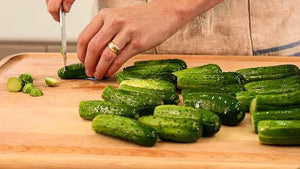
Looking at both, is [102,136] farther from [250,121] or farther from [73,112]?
[250,121]

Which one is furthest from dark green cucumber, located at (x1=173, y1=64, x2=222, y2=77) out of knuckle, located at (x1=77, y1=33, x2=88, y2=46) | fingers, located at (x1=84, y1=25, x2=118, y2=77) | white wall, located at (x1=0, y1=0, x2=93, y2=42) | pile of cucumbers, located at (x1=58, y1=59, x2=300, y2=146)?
white wall, located at (x1=0, y1=0, x2=93, y2=42)

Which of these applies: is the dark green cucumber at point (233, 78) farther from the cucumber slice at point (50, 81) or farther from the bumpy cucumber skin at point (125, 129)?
the cucumber slice at point (50, 81)

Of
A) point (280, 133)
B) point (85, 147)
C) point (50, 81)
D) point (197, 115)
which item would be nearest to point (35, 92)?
point (50, 81)

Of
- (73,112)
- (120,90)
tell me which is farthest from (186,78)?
(73,112)

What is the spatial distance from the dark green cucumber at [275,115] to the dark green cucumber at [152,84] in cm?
54

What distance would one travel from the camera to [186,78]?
122 inches

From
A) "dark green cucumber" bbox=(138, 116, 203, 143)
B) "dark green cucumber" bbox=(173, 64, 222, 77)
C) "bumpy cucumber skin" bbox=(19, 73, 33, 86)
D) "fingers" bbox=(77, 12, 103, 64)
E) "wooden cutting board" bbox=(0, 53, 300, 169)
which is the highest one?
"fingers" bbox=(77, 12, 103, 64)

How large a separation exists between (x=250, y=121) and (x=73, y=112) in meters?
0.79

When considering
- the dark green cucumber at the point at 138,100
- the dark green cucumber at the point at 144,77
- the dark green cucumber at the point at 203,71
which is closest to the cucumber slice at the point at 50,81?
the dark green cucumber at the point at 144,77

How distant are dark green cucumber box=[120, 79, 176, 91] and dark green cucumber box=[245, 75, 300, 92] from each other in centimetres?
37

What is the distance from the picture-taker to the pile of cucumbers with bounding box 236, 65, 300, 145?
2.37 metres

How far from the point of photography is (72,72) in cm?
340

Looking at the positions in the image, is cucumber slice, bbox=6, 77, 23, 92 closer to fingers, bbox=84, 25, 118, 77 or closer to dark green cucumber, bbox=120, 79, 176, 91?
fingers, bbox=84, 25, 118, 77

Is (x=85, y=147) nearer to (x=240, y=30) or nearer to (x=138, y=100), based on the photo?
(x=138, y=100)
